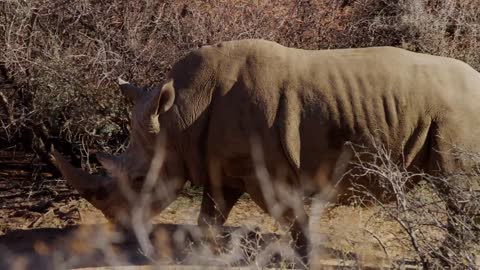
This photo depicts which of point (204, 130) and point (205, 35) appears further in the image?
point (205, 35)

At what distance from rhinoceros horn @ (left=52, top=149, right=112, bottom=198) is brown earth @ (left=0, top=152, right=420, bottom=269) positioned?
25.7 inches

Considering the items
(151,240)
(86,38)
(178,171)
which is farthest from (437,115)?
(86,38)

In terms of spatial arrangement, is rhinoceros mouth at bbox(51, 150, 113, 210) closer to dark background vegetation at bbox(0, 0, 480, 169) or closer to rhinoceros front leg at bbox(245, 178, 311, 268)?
rhinoceros front leg at bbox(245, 178, 311, 268)

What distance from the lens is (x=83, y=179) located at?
791cm

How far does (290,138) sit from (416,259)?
1.69 metres

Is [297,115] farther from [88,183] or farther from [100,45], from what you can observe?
[100,45]

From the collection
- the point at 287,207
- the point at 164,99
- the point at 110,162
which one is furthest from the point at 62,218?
the point at 287,207

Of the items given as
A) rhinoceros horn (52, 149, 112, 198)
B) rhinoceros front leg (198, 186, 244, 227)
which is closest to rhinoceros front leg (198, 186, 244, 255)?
rhinoceros front leg (198, 186, 244, 227)

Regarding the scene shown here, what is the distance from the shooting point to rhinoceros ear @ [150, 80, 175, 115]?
729 cm

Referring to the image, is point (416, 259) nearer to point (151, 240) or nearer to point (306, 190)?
point (306, 190)

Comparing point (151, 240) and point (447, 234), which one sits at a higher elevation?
point (447, 234)

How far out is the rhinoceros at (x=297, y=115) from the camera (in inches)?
285

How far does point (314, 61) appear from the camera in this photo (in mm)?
7551

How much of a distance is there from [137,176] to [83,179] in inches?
21.1
